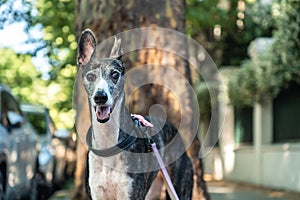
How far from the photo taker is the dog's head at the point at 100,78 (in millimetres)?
4715

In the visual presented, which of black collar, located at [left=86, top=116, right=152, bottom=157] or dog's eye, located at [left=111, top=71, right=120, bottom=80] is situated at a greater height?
dog's eye, located at [left=111, top=71, right=120, bottom=80]

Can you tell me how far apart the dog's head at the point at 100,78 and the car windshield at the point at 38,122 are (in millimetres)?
10462

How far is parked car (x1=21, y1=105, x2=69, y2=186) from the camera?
13.9 m

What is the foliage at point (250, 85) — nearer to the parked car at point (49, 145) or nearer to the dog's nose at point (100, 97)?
the parked car at point (49, 145)

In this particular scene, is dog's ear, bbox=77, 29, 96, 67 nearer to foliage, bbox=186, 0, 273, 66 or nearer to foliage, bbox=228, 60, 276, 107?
foliage, bbox=186, 0, 273, 66

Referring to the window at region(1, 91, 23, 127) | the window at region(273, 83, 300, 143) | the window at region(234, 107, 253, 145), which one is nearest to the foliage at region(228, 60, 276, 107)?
the window at region(273, 83, 300, 143)

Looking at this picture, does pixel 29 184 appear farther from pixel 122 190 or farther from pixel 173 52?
pixel 122 190

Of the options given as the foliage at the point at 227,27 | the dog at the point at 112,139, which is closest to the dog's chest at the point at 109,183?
the dog at the point at 112,139

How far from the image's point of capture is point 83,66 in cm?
514

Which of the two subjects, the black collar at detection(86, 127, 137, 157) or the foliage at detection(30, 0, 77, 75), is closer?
the black collar at detection(86, 127, 137, 157)

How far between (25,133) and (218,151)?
48.9ft

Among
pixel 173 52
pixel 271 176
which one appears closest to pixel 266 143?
pixel 271 176

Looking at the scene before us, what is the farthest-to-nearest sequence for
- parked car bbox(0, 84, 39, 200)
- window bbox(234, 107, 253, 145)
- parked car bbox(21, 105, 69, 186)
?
window bbox(234, 107, 253, 145) < parked car bbox(21, 105, 69, 186) < parked car bbox(0, 84, 39, 200)

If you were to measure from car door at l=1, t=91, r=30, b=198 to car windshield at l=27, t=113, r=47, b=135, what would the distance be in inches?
202
